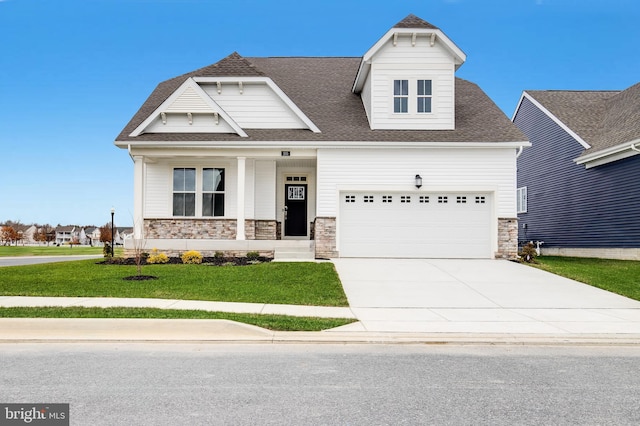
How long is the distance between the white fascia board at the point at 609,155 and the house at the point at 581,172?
0.12ft

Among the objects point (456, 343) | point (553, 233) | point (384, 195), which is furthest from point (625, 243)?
point (456, 343)

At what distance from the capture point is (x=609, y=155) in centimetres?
1961

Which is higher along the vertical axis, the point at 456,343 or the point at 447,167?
the point at 447,167

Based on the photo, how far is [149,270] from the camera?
15.3 m

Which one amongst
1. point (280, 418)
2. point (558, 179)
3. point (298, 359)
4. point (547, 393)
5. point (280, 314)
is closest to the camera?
point (280, 418)

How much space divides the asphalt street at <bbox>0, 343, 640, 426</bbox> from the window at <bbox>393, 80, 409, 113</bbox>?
12971mm

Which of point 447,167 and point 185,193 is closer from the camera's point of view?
point 447,167

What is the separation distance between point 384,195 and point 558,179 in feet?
36.2

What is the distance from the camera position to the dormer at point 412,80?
18688mm

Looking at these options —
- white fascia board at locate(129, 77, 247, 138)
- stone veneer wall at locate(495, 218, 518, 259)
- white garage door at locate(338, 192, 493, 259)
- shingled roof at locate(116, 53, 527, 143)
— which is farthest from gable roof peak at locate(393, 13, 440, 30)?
stone veneer wall at locate(495, 218, 518, 259)

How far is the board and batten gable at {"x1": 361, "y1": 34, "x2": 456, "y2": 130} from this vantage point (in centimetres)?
1873

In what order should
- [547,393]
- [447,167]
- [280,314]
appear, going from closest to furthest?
[547,393] → [280,314] → [447,167]

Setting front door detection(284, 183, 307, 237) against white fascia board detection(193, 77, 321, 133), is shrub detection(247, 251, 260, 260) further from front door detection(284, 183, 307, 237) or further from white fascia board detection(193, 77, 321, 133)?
white fascia board detection(193, 77, 321, 133)

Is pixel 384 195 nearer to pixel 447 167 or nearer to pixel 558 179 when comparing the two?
pixel 447 167
